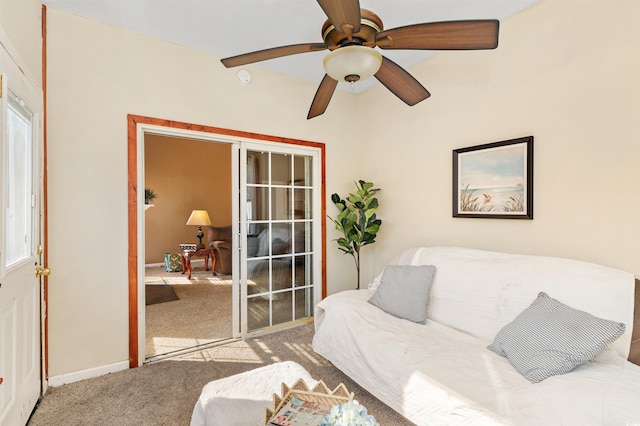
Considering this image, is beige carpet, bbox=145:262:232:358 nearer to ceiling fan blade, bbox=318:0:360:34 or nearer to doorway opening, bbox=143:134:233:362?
doorway opening, bbox=143:134:233:362

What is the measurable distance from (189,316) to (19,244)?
227 centimetres

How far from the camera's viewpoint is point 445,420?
4.88 ft

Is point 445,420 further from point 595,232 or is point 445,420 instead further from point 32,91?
point 32,91

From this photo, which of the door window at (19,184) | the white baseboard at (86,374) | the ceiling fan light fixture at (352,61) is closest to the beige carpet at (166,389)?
the white baseboard at (86,374)

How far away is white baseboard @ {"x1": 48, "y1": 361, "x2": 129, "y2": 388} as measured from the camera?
2340 millimetres

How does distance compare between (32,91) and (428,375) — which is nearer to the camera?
(428,375)

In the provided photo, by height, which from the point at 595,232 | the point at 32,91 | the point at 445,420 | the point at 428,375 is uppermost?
the point at 32,91

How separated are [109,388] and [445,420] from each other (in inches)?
91.1

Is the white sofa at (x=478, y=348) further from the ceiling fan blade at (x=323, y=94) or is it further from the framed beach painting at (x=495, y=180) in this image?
the ceiling fan blade at (x=323, y=94)

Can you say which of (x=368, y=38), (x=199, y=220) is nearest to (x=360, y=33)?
(x=368, y=38)

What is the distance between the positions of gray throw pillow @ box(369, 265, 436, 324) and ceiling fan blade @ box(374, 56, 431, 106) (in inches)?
52.0

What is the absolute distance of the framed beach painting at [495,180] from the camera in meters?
2.39

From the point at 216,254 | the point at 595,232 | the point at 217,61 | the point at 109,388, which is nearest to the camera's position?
the point at 595,232

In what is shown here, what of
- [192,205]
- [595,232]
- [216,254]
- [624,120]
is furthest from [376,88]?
[192,205]
